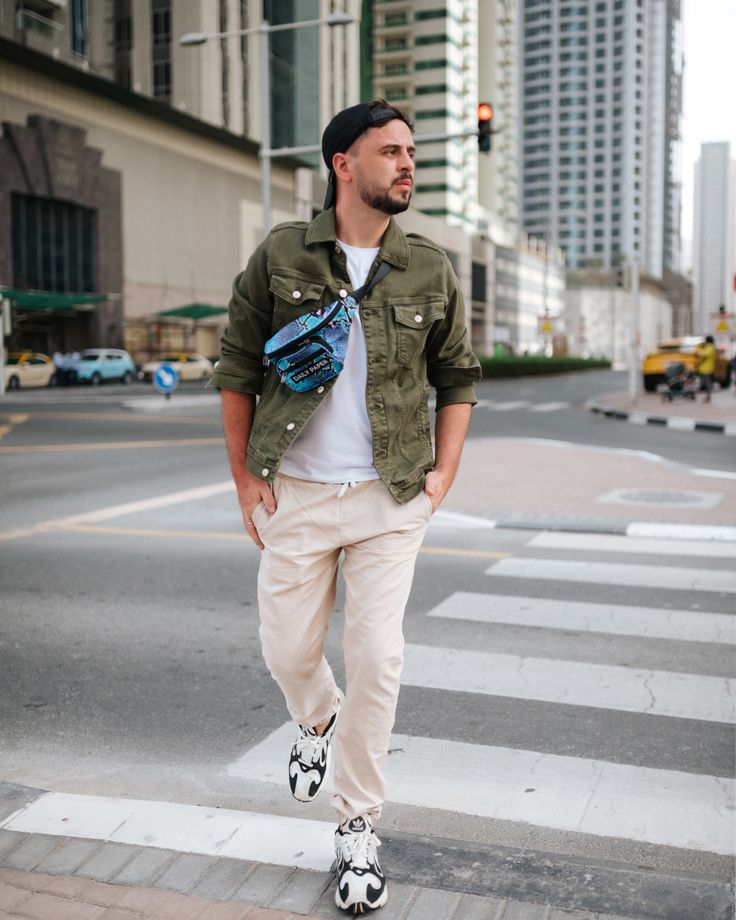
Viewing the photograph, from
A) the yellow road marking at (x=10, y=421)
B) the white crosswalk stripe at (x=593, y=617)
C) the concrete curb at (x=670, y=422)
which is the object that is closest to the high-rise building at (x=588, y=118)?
the concrete curb at (x=670, y=422)

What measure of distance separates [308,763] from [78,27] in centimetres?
5505

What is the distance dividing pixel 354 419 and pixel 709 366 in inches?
1057

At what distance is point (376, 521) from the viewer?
112 inches

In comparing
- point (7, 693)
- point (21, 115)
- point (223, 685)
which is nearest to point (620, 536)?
point (223, 685)

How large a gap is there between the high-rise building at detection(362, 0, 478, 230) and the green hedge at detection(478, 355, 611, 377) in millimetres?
31226

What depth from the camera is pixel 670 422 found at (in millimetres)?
21266

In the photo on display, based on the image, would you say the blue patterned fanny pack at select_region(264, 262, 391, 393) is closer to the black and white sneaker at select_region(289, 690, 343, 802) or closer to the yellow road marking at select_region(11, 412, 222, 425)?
the black and white sneaker at select_region(289, 690, 343, 802)

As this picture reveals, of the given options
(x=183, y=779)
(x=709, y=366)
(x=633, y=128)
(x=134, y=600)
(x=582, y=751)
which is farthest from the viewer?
(x=633, y=128)

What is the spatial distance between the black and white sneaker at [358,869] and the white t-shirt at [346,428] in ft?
3.00

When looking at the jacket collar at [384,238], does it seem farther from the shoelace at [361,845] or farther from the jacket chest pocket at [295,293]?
the shoelace at [361,845]

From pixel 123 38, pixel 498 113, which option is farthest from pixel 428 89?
pixel 123 38

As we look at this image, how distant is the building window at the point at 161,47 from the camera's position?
60.4m

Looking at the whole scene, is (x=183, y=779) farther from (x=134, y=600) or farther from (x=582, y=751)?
(x=134, y=600)

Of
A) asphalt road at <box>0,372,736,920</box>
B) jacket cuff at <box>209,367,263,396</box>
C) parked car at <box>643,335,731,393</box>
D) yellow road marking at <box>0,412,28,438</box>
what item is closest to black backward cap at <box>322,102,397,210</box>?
jacket cuff at <box>209,367,263,396</box>
